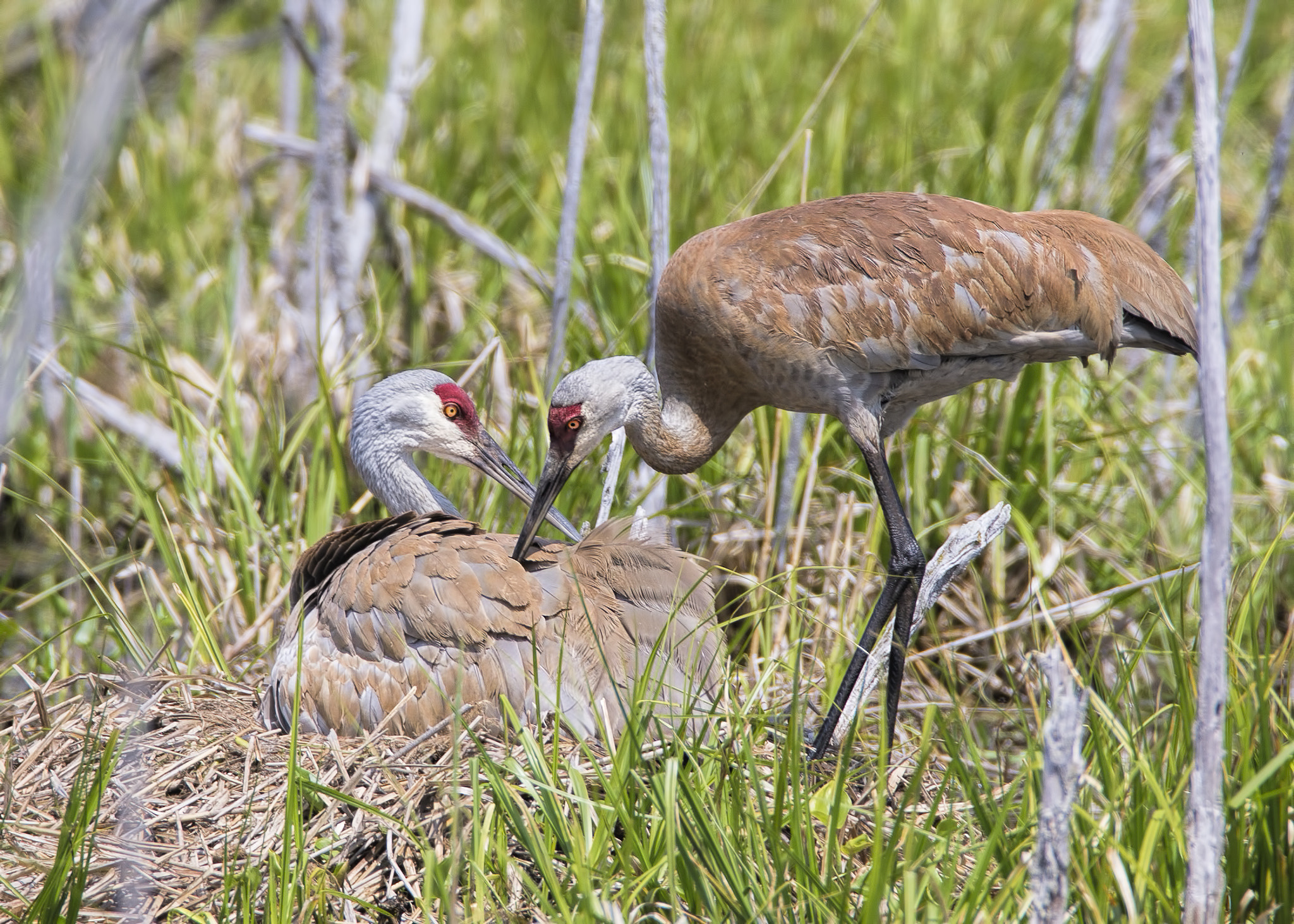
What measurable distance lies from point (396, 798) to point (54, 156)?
1512 mm

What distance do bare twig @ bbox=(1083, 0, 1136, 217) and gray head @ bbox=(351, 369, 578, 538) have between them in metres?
2.69

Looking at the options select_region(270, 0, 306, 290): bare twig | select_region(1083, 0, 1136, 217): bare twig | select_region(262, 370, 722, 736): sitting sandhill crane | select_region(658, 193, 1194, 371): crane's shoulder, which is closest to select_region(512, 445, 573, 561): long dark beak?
select_region(262, 370, 722, 736): sitting sandhill crane

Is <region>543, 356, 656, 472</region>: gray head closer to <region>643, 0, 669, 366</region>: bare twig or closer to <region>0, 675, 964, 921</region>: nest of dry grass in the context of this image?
<region>643, 0, 669, 366</region>: bare twig

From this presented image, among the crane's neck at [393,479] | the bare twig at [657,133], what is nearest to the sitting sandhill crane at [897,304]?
the bare twig at [657,133]

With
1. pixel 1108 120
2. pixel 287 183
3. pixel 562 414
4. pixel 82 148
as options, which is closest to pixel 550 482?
pixel 562 414

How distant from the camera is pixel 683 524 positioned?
13.1 feet

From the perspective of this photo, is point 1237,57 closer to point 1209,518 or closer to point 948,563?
point 948,563

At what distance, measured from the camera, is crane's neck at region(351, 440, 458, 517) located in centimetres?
392

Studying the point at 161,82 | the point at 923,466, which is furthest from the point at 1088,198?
the point at 161,82

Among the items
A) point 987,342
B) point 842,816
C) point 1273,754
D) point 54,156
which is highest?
point 54,156

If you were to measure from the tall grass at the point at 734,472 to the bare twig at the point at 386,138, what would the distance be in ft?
0.46

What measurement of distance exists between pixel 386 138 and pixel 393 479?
1.78 m

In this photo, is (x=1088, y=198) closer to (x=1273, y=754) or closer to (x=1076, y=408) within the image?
(x=1076, y=408)

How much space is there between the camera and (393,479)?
12.9 feet
